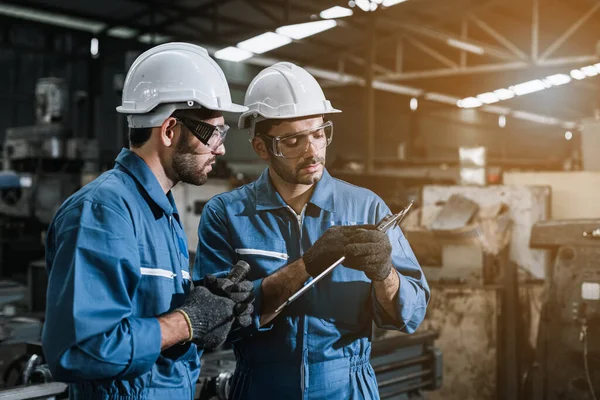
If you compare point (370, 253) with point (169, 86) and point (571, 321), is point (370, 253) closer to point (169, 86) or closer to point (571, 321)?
point (169, 86)

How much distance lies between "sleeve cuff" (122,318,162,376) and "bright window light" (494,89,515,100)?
45.9 feet

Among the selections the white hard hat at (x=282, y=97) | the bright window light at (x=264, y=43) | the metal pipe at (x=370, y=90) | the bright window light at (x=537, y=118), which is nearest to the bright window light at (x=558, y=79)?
the bright window light at (x=537, y=118)

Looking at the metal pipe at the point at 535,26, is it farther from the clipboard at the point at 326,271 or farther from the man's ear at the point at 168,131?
the man's ear at the point at 168,131

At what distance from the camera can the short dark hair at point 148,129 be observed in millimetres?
1344

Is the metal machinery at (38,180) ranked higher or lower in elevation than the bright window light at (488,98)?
lower

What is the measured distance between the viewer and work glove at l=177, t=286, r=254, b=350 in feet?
3.97

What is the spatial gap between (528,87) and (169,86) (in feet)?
45.3

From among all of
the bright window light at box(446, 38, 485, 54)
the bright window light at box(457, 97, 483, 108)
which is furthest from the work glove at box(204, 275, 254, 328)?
the bright window light at box(457, 97, 483, 108)

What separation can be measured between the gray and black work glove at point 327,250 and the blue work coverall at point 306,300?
0.38 feet

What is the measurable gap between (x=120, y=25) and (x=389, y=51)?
16.5 ft

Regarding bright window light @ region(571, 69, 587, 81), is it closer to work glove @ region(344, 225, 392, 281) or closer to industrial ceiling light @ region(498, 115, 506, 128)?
industrial ceiling light @ region(498, 115, 506, 128)

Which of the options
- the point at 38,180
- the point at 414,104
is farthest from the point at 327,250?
the point at 414,104

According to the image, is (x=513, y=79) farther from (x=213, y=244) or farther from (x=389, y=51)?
(x=213, y=244)

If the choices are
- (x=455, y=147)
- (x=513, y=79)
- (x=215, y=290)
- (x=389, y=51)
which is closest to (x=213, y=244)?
(x=215, y=290)
